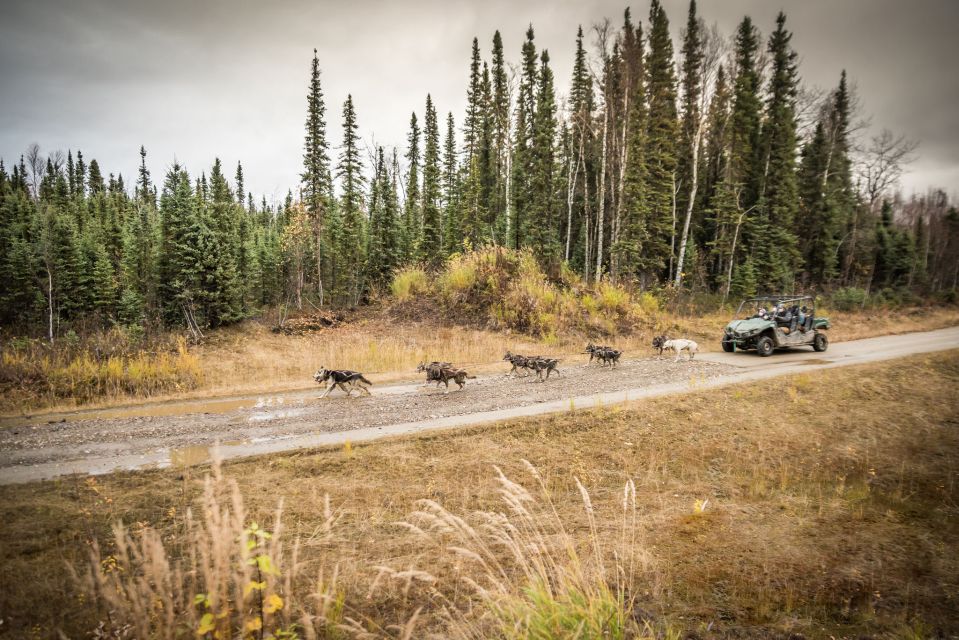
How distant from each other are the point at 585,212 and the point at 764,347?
2235cm

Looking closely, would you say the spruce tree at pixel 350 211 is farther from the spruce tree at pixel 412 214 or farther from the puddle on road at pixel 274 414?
the puddle on road at pixel 274 414

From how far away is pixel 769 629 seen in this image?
143 inches

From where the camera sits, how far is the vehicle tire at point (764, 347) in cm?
1616

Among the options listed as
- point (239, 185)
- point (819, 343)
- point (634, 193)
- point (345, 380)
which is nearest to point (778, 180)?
point (634, 193)

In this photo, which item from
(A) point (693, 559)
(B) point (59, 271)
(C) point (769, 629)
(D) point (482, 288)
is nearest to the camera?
(C) point (769, 629)

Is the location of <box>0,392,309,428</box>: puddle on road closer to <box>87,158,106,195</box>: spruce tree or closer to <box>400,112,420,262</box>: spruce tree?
<box>400,112,420,262</box>: spruce tree

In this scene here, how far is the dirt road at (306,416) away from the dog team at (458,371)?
1.07ft

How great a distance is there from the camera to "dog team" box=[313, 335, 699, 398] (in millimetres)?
11453

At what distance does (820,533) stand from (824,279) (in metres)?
41.3

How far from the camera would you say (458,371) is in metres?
11.9

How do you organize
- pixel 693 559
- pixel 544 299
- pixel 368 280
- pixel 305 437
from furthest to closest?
pixel 368 280, pixel 544 299, pixel 305 437, pixel 693 559

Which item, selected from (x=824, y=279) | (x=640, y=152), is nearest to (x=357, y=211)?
(x=640, y=152)

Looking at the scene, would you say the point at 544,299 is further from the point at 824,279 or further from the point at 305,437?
the point at 824,279

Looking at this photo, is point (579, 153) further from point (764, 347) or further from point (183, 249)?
point (183, 249)
